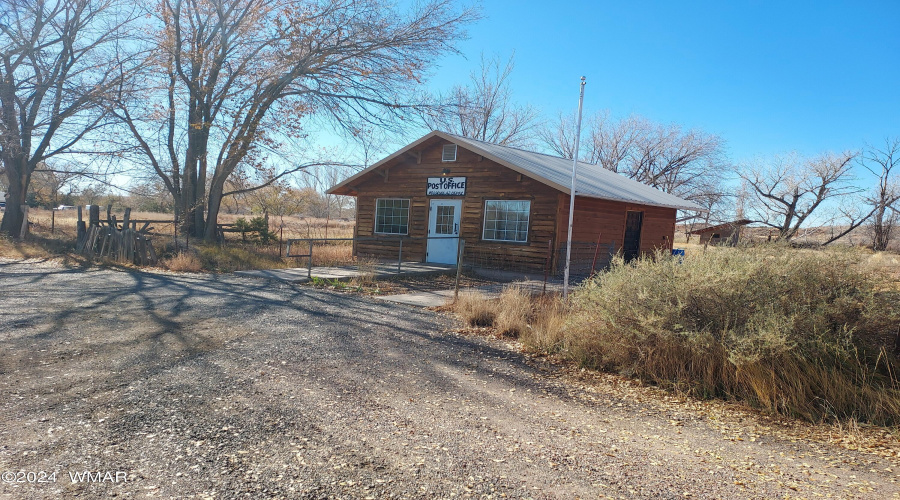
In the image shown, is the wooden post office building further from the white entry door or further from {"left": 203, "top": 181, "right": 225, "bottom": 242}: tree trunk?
{"left": 203, "top": 181, "right": 225, "bottom": 242}: tree trunk

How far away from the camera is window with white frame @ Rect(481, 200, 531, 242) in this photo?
48.6 feet

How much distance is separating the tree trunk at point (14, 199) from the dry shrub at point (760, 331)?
70.6 feet

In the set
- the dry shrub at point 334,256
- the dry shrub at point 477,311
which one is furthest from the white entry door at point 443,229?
the dry shrub at point 477,311

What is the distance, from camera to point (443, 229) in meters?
16.2

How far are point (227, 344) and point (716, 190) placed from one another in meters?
36.7

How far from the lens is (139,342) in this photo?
6176 millimetres

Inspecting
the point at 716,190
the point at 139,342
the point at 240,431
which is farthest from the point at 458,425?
the point at 716,190

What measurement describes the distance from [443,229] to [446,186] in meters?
1.21

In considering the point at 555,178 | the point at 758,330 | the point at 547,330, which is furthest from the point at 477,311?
the point at 555,178

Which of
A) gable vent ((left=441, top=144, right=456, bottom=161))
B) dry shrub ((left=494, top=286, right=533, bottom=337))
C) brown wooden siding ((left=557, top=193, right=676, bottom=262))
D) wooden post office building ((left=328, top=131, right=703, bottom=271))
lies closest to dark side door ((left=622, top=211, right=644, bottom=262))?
wooden post office building ((left=328, top=131, right=703, bottom=271))

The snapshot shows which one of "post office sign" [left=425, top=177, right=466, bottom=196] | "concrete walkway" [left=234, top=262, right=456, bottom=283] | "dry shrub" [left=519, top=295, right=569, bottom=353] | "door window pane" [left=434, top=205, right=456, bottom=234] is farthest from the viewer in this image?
"door window pane" [left=434, top=205, right=456, bottom=234]

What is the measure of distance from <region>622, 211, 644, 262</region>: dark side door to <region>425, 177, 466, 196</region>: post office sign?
527 cm

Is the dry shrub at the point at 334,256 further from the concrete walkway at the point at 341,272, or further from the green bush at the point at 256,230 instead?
the green bush at the point at 256,230

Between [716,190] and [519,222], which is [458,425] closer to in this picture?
[519,222]
